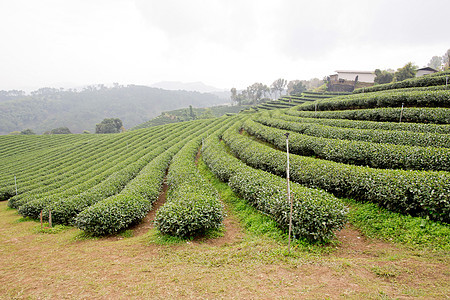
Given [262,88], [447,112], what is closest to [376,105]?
[447,112]

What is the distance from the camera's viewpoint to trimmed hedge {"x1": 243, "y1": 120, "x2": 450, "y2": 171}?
8.55 metres

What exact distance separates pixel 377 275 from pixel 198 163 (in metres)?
14.8

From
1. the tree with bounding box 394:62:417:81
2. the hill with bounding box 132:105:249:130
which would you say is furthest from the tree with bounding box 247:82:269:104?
the tree with bounding box 394:62:417:81

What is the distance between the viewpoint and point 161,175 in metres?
14.1

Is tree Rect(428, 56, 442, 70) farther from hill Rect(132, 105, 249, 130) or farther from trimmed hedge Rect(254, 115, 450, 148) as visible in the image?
trimmed hedge Rect(254, 115, 450, 148)

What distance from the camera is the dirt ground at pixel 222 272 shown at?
4078 millimetres

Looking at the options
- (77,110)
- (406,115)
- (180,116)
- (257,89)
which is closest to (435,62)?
(257,89)

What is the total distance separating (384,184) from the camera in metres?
7.33

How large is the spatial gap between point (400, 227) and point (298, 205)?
10.7 feet

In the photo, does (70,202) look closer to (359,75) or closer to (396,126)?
(396,126)

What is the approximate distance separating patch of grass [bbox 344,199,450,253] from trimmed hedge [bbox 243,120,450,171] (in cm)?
327

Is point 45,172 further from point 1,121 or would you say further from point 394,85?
point 1,121

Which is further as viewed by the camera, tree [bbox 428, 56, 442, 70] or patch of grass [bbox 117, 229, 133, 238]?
tree [bbox 428, 56, 442, 70]

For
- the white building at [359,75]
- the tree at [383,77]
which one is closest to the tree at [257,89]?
the white building at [359,75]
